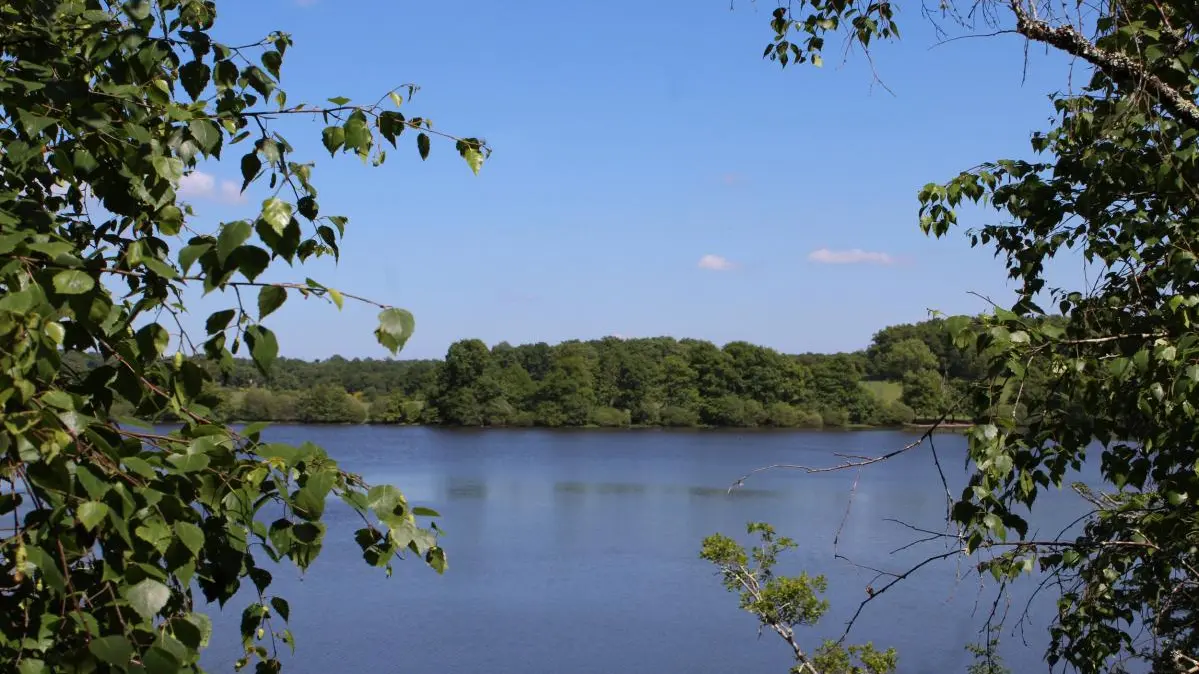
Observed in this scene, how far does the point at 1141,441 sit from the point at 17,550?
120 inches

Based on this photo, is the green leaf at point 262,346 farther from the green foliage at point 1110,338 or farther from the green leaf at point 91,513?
the green foliage at point 1110,338

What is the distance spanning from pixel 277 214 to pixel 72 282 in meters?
0.32

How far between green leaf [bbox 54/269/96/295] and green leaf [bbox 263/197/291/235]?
0.29 metres

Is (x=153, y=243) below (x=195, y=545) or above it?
above

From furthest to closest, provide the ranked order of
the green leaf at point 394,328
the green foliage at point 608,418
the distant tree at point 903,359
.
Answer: the green foliage at point 608,418
the distant tree at point 903,359
the green leaf at point 394,328

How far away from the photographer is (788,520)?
25.3 m

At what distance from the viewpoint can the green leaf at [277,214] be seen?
1544mm

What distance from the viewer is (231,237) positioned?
148 cm

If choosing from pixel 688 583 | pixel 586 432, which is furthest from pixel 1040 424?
pixel 586 432

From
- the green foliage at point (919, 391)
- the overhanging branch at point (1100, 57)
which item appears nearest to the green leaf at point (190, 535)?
the overhanging branch at point (1100, 57)

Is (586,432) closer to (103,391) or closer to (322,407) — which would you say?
(322,407)

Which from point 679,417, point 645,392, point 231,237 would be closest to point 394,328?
point 231,237

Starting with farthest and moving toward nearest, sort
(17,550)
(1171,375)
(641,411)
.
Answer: (641,411) < (1171,375) < (17,550)

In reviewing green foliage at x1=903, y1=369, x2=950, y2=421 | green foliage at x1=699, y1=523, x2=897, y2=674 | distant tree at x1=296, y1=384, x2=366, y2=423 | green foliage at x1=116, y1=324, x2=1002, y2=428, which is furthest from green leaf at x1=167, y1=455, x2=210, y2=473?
distant tree at x1=296, y1=384, x2=366, y2=423
